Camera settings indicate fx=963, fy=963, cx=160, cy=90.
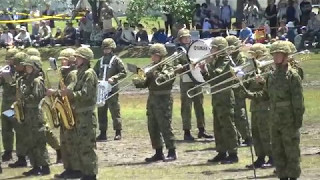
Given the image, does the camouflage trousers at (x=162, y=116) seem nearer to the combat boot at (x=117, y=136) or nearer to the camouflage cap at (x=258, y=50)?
the camouflage cap at (x=258, y=50)

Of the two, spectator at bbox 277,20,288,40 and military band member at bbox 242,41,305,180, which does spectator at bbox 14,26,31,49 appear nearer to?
spectator at bbox 277,20,288,40

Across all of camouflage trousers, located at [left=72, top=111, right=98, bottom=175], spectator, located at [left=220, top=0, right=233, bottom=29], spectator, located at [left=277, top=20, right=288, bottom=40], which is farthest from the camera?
spectator, located at [left=220, top=0, right=233, bottom=29]

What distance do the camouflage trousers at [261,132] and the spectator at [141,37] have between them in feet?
73.6

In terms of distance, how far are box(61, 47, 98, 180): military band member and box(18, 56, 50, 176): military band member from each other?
1.37 meters

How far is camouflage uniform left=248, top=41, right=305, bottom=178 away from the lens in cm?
1374

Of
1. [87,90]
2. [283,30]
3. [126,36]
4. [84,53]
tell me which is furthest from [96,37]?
[87,90]

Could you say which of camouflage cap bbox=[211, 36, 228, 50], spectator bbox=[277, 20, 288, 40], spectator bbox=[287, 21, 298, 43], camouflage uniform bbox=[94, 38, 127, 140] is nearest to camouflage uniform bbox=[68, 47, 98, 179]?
camouflage cap bbox=[211, 36, 228, 50]

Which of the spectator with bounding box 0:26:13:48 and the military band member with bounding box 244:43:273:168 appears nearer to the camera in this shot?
the military band member with bounding box 244:43:273:168

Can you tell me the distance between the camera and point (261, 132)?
15969 millimetres

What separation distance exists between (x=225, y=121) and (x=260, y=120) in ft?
3.18

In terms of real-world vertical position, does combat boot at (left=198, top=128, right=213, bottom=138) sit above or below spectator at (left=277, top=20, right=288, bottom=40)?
below

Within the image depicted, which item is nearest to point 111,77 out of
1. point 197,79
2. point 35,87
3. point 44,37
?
point 197,79

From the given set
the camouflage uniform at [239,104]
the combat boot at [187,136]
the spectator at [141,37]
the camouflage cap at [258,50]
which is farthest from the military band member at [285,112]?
the spectator at [141,37]

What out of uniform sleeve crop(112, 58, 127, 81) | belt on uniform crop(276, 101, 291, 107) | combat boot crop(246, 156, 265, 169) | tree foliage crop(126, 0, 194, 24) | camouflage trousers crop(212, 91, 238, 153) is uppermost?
tree foliage crop(126, 0, 194, 24)
